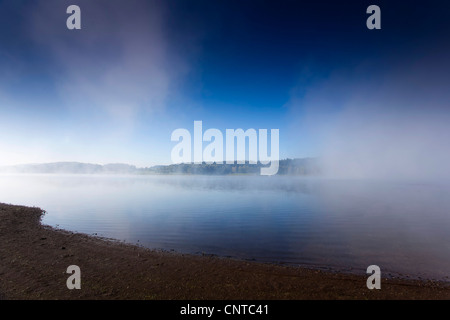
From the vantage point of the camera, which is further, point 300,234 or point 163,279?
point 300,234

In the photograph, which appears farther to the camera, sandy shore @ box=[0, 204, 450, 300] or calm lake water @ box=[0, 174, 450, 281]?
calm lake water @ box=[0, 174, 450, 281]

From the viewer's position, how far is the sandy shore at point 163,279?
8172 millimetres

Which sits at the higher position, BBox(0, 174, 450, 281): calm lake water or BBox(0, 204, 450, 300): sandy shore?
BBox(0, 204, 450, 300): sandy shore

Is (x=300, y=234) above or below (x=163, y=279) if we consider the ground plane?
below

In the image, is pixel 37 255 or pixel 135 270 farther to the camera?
→ pixel 37 255

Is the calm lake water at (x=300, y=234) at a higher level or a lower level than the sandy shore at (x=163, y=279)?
lower

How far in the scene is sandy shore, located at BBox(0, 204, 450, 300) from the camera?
8172 mm

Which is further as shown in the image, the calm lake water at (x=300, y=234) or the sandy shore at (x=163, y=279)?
the calm lake water at (x=300, y=234)

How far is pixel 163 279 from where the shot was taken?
9.39m

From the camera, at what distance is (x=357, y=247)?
15.5 meters
